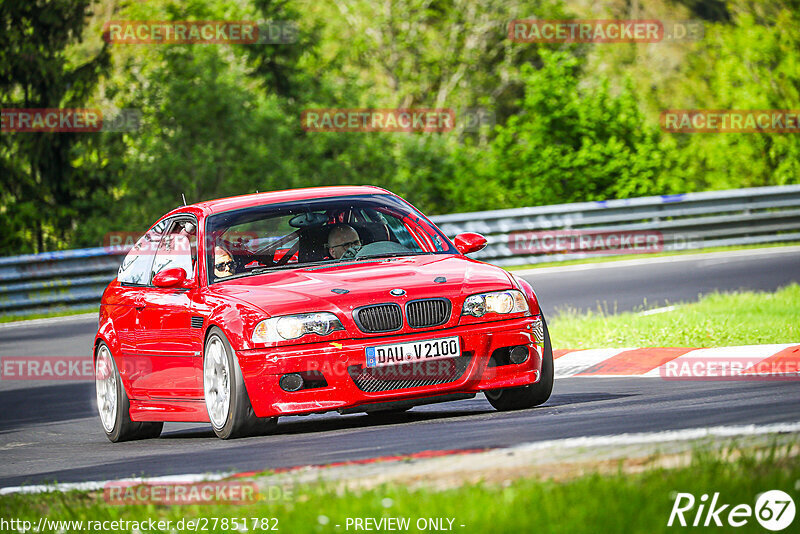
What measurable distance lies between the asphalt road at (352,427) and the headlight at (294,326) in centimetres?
62

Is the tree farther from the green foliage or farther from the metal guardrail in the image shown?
the metal guardrail

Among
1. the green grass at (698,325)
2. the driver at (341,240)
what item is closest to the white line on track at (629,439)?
the driver at (341,240)

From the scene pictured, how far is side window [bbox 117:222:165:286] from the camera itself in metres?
9.98

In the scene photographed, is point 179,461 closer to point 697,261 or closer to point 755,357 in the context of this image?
point 755,357

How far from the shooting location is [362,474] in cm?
565

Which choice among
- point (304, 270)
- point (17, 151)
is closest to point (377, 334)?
point (304, 270)

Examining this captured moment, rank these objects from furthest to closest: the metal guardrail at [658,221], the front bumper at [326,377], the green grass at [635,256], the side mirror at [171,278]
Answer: the metal guardrail at [658,221] < the green grass at [635,256] < the side mirror at [171,278] < the front bumper at [326,377]

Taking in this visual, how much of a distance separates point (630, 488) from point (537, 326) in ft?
12.3

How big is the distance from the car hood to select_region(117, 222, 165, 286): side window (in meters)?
1.37

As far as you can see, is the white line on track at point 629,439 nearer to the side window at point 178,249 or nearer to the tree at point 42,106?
the side window at point 178,249

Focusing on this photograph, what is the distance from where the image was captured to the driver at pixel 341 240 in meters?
9.27

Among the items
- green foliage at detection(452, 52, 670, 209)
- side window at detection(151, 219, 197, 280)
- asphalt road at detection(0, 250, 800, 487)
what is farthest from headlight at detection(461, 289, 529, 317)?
green foliage at detection(452, 52, 670, 209)

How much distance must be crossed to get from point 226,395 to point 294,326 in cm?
66

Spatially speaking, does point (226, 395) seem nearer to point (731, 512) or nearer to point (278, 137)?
point (731, 512)
